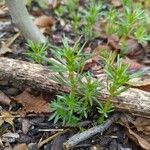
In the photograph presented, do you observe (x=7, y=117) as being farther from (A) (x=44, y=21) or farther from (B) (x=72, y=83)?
(A) (x=44, y=21)

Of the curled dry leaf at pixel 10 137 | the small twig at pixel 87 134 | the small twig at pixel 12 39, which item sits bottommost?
the curled dry leaf at pixel 10 137

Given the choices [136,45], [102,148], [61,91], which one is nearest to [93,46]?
[136,45]

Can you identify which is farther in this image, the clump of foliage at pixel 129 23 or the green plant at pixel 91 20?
the green plant at pixel 91 20

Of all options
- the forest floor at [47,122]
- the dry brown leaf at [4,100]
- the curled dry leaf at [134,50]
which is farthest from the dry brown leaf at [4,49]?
the curled dry leaf at [134,50]

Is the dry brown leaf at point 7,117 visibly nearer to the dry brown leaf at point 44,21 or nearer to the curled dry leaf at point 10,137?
the curled dry leaf at point 10,137

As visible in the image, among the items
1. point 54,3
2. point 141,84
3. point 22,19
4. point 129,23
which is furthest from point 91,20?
point 141,84

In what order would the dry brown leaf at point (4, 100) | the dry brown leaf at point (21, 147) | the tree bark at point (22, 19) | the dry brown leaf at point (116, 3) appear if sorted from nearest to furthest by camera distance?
the dry brown leaf at point (21, 147) → the dry brown leaf at point (4, 100) → the tree bark at point (22, 19) → the dry brown leaf at point (116, 3)

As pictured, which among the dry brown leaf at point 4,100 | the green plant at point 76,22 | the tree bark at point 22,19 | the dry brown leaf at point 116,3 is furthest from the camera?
the dry brown leaf at point 116,3
